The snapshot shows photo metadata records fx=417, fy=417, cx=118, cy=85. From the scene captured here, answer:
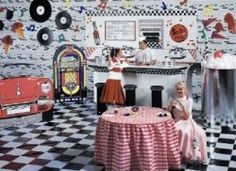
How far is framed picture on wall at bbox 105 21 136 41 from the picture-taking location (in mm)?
10805

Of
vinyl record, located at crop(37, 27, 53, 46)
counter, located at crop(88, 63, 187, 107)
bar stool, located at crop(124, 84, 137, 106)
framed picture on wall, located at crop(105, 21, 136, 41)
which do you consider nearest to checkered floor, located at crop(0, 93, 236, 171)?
bar stool, located at crop(124, 84, 137, 106)

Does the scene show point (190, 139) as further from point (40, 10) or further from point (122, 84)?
point (40, 10)

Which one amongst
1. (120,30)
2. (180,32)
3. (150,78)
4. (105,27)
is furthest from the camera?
(105,27)

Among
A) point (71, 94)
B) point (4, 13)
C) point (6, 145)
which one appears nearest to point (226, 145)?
point (6, 145)

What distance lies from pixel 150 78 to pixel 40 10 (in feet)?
13.4

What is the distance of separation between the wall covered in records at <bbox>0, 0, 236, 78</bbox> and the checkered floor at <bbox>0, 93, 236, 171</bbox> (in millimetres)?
2637

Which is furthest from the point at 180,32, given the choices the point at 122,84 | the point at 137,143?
the point at 137,143

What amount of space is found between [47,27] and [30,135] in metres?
4.57

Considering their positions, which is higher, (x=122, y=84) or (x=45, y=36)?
(x=45, y=36)

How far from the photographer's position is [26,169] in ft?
Answer: 20.4

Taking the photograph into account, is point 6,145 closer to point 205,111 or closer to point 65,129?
point 65,129

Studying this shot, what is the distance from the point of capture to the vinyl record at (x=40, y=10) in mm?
11570

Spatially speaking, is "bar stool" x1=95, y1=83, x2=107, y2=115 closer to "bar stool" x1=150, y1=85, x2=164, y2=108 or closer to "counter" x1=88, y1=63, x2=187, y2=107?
"counter" x1=88, y1=63, x2=187, y2=107

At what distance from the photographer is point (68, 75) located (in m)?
10.8
